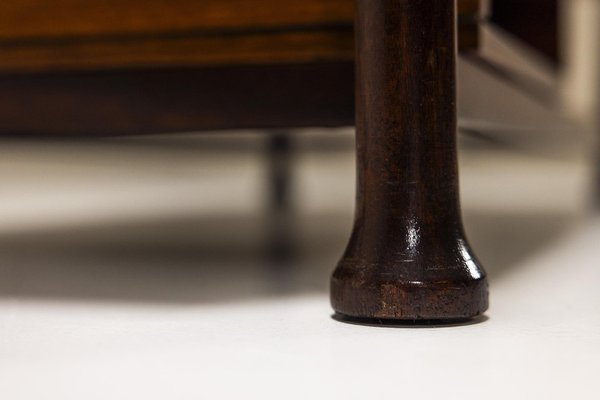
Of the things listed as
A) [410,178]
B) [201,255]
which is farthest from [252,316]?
[201,255]

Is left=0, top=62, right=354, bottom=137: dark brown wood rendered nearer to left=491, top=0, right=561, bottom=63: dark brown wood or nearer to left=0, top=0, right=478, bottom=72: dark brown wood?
left=0, top=0, right=478, bottom=72: dark brown wood

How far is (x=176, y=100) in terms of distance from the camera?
840 millimetres

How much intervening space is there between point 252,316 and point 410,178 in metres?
0.16

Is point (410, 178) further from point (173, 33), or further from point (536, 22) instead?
point (536, 22)

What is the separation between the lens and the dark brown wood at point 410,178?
65 centimetres

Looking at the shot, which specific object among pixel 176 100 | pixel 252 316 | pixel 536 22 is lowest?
pixel 252 316

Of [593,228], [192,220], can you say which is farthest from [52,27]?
[593,228]

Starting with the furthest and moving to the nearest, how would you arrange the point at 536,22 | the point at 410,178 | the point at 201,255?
the point at 536,22 < the point at 201,255 < the point at 410,178

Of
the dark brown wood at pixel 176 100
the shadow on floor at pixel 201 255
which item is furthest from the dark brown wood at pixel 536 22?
the dark brown wood at pixel 176 100

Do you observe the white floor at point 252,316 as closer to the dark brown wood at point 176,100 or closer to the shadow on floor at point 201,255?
the shadow on floor at point 201,255

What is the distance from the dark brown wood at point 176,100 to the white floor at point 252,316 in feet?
0.46

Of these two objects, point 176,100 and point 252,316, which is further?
point 176,100

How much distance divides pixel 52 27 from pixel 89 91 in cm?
6

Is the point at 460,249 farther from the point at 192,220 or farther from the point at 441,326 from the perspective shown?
the point at 192,220
